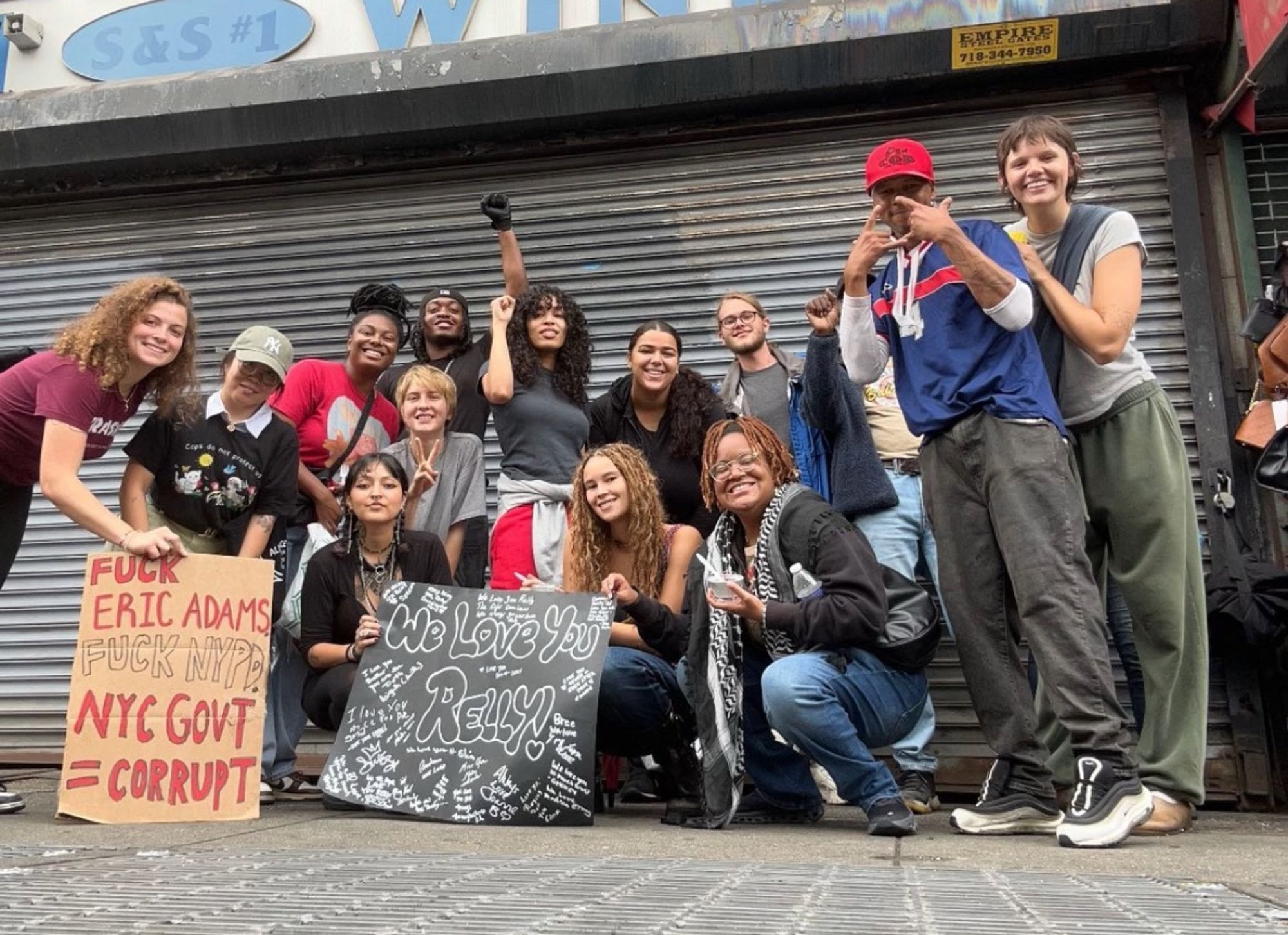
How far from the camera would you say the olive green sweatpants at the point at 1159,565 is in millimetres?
3518

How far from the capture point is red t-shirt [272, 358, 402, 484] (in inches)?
198

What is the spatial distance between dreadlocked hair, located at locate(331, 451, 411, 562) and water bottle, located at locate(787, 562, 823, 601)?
1.60m

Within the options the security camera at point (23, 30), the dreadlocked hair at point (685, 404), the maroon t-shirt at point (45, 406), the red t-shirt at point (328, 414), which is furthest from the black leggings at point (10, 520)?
the security camera at point (23, 30)

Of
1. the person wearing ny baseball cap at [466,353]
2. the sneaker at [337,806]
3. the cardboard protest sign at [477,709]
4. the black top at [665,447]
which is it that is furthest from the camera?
the person wearing ny baseball cap at [466,353]

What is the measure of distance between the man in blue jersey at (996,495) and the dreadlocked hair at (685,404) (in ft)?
3.56

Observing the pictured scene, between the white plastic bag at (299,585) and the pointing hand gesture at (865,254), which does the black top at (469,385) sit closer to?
the white plastic bag at (299,585)

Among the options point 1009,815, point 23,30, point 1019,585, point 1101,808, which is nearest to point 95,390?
point 1019,585

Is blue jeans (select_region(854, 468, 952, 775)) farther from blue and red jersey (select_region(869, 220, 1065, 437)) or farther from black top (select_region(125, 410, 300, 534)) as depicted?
black top (select_region(125, 410, 300, 534))

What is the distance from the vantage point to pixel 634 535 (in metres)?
4.23

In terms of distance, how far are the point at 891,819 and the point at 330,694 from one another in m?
2.03

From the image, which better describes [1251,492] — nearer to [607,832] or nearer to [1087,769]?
[1087,769]

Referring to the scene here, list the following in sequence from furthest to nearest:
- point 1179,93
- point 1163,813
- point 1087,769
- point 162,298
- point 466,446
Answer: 1. point 1179,93
2. point 466,446
3. point 162,298
4. point 1163,813
5. point 1087,769

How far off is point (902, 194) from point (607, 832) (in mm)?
2100

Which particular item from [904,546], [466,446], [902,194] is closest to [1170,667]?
[904,546]
